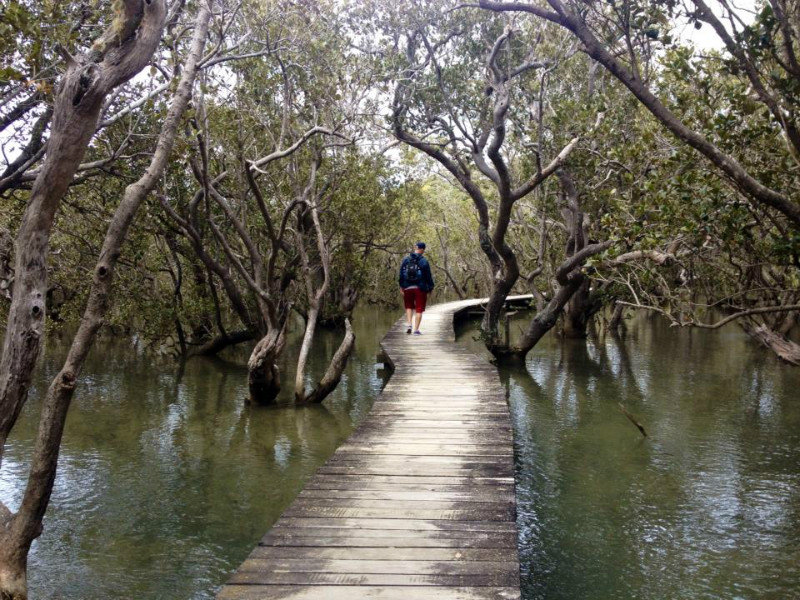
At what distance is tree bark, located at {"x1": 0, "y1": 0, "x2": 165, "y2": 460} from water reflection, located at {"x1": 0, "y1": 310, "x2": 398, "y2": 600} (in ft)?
6.63

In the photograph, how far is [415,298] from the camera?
14602 millimetres

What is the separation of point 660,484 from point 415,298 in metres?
7.68

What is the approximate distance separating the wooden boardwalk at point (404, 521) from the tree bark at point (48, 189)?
171cm

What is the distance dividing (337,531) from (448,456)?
2.01 m

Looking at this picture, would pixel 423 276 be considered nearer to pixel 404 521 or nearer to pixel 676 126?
pixel 676 126

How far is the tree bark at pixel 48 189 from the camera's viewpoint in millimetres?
4008

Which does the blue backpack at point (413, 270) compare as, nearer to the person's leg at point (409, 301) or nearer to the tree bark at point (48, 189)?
the person's leg at point (409, 301)

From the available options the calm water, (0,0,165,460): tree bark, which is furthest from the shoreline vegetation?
the calm water

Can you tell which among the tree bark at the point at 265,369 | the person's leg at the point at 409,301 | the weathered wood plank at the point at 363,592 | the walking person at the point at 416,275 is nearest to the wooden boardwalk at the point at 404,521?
the weathered wood plank at the point at 363,592

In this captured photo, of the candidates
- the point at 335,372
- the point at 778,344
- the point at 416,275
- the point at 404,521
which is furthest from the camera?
the point at 416,275

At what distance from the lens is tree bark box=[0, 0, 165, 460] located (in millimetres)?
4008

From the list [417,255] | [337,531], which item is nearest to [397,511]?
[337,531]

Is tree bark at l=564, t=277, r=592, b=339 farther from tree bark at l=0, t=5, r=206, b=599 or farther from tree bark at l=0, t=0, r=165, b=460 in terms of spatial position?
tree bark at l=0, t=0, r=165, b=460

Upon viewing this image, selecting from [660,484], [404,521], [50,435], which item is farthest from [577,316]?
[50,435]
